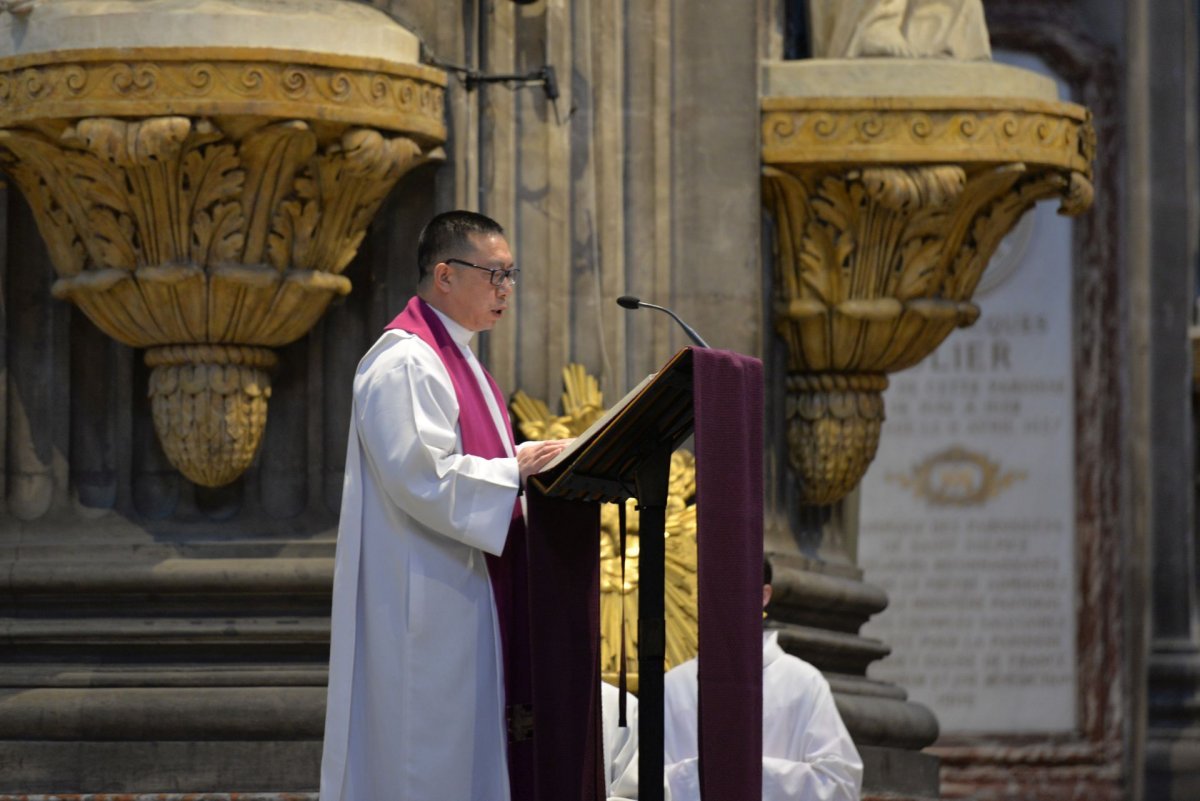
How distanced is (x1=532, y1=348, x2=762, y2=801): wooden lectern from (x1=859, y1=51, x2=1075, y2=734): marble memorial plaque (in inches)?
266

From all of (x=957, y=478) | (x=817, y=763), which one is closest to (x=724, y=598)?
(x=817, y=763)

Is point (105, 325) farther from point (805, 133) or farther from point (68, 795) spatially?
point (805, 133)

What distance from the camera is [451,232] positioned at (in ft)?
22.6

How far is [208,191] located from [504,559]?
1797 mm

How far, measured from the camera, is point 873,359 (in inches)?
353

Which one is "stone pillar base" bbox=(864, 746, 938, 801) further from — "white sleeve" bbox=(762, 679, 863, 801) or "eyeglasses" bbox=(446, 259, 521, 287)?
"eyeglasses" bbox=(446, 259, 521, 287)

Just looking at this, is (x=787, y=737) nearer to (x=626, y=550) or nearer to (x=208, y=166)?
(x=626, y=550)

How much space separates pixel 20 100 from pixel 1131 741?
6698 millimetres

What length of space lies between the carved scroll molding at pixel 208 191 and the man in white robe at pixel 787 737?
1472 mm

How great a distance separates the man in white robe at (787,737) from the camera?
25.5 feet

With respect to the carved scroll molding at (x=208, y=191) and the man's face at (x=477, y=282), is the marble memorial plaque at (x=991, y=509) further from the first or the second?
the man's face at (x=477, y=282)

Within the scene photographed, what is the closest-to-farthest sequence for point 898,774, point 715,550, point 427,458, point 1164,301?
1. point 715,550
2. point 427,458
3. point 898,774
4. point 1164,301

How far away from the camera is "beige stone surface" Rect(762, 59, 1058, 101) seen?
871 centimetres

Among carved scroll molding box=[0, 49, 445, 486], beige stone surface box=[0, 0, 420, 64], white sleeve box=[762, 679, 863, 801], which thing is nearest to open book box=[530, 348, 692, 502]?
white sleeve box=[762, 679, 863, 801]
